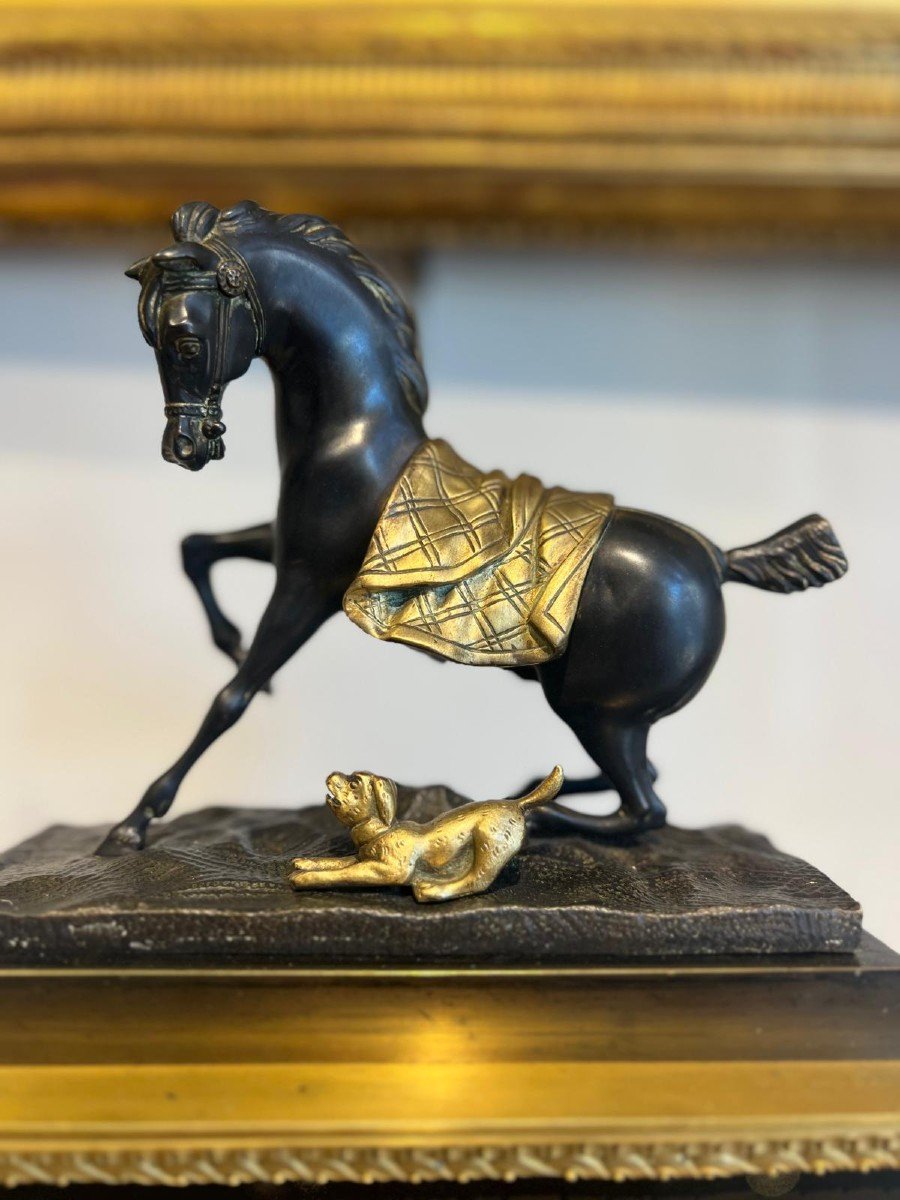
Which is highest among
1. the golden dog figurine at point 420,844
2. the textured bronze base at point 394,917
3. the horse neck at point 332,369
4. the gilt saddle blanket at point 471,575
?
the horse neck at point 332,369

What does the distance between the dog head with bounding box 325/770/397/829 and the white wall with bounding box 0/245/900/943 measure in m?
0.55

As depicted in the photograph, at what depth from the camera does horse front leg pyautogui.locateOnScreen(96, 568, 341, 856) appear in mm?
846

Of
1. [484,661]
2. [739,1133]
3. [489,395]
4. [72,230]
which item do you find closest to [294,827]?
[484,661]

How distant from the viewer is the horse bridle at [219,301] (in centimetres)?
76

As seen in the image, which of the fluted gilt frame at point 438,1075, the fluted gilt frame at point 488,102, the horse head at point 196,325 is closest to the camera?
the fluted gilt frame at point 438,1075

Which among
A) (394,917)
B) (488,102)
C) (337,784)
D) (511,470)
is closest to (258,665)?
(337,784)

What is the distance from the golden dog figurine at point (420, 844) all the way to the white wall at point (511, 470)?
555mm

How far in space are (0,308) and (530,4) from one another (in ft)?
2.31

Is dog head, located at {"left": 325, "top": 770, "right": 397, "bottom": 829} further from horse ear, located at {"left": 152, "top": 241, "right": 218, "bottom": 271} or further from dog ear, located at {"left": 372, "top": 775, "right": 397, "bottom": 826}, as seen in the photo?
horse ear, located at {"left": 152, "top": 241, "right": 218, "bottom": 271}

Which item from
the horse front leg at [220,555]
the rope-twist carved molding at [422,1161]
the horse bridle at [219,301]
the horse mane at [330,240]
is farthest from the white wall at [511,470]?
the rope-twist carved molding at [422,1161]

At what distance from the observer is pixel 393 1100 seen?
2.17ft

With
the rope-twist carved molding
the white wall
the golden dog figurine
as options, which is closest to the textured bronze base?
the golden dog figurine

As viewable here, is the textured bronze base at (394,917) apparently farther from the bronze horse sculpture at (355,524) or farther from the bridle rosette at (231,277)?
the bridle rosette at (231,277)

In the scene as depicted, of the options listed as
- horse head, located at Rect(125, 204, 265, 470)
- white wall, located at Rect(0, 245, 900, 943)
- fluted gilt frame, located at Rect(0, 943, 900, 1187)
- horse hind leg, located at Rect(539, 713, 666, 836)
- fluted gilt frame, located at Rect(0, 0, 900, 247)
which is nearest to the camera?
fluted gilt frame, located at Rect(0, 943, 900, 1187)
